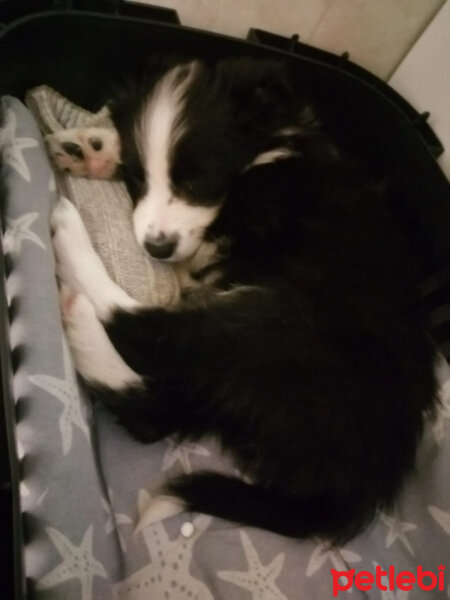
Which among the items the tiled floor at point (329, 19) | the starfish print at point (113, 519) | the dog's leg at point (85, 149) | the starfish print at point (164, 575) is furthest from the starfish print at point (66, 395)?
the tiled floor at point (329, 19)

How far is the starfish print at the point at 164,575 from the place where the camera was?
3.57 feet

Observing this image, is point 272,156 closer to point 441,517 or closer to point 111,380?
point 111,380

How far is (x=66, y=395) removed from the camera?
1083 millimetres

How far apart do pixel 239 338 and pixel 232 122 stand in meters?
0.51

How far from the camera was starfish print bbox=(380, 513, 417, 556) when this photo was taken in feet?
4.17

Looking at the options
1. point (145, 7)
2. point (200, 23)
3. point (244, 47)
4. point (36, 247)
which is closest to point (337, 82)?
point (244, 47)

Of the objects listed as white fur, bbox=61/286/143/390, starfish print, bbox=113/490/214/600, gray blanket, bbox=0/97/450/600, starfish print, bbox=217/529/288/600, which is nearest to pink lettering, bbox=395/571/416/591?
gray blanket, bbox=0/97/450/600

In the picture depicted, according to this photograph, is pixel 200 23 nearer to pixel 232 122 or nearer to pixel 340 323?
pixel 232 122

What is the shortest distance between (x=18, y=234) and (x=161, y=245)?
31 centimetres

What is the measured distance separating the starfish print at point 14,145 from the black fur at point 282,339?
0.77 ft

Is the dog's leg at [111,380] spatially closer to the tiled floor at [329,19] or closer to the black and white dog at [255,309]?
the black and white dog at [255,309]

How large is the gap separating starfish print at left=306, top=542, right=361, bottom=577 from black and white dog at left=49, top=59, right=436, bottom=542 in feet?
0.27

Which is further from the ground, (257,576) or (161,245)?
(161,245)

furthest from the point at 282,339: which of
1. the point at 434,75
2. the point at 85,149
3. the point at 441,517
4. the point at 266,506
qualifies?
the point at 434,75
